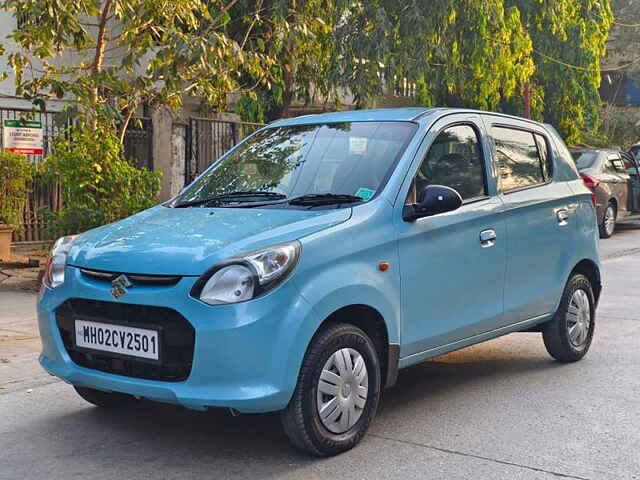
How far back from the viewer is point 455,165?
547 cm

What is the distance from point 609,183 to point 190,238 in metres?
13.7

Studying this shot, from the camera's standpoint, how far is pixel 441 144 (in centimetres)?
538

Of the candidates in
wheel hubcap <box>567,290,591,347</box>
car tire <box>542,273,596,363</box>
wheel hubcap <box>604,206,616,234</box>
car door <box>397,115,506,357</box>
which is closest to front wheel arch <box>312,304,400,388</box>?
car door <box>397,115,506,357</box>

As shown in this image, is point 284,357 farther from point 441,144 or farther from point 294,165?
point 441,144

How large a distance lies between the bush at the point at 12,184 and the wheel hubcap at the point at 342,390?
9150mm

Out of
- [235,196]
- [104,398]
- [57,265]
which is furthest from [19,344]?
[235,196]

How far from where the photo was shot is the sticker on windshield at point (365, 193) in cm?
487

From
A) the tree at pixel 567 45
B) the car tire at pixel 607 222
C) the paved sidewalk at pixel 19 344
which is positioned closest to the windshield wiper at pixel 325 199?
the paved sidewalk at pixel 19 344

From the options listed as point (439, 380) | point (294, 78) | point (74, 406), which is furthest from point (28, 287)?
point (294, 78)

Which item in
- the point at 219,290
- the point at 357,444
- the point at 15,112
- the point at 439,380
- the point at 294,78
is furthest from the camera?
the point at 294,78

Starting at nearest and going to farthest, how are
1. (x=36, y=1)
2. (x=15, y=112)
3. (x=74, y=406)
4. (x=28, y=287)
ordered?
1. (x=74, y=406)
2. (x=36, y=1)
3. (x=28, y=287)
4. (x=15, y=112)

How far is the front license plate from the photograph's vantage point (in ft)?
13.9

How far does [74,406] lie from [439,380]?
2.30 m

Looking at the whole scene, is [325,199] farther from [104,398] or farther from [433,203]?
[104,398]
